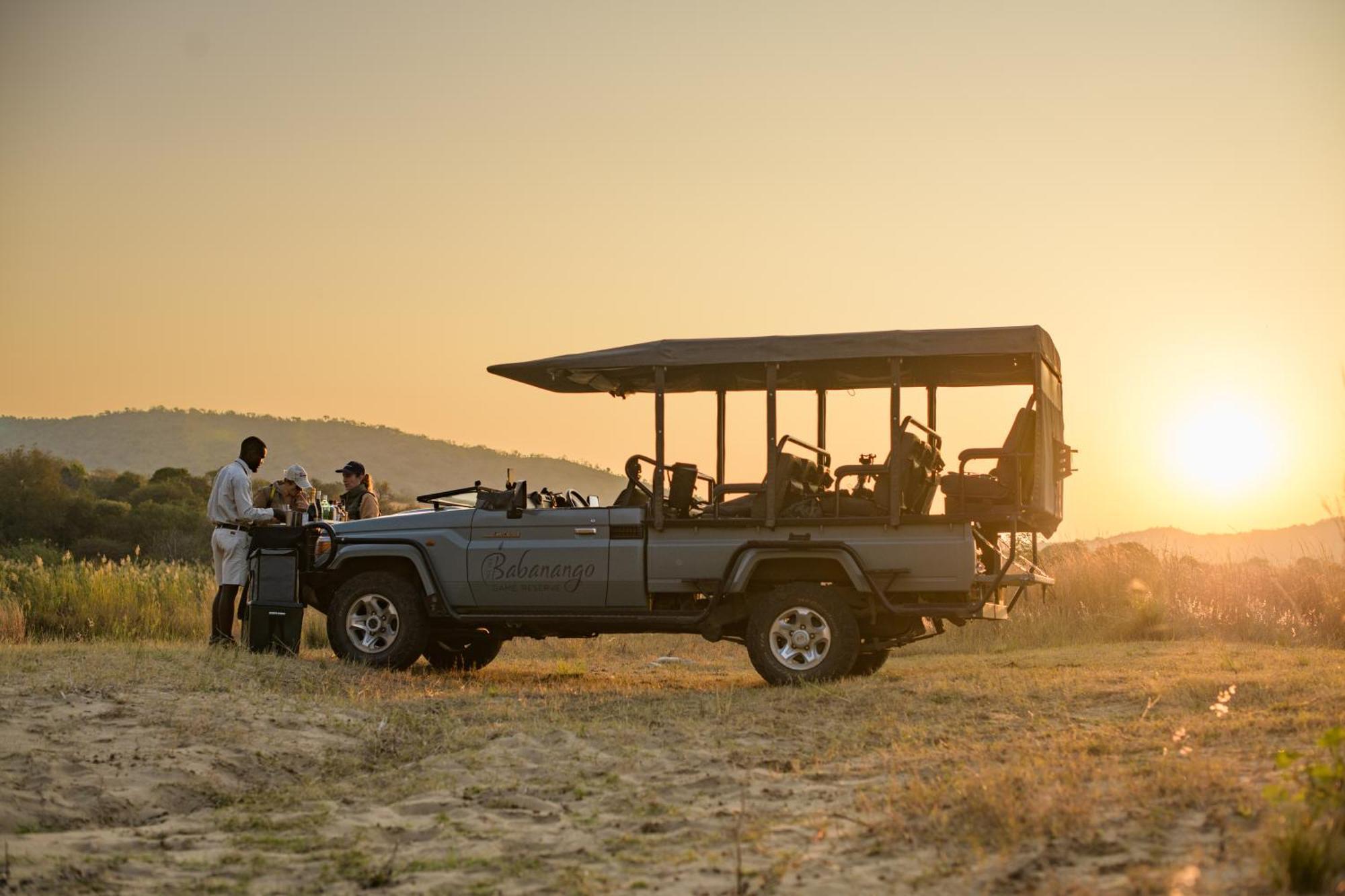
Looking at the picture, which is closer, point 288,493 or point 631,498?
point 631,498

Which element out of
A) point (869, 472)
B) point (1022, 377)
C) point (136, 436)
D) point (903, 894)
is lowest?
point (903, 894)

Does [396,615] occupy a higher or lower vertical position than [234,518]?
lower

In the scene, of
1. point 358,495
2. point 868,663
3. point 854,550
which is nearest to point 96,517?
point 358,495

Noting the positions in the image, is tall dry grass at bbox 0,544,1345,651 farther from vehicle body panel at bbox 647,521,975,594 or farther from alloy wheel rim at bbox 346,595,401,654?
vehicle body panel at bbox 647,521,975,594

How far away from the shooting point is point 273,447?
332 feet

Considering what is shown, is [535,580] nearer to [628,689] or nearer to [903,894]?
[628,689]

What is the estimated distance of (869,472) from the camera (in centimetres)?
1161

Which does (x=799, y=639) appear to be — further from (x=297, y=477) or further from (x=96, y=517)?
(x=96, y=517)

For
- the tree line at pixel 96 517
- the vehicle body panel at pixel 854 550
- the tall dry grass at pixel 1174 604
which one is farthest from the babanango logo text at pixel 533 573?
the tree line at pixel 96 517

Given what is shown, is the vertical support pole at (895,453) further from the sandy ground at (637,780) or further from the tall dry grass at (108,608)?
the tall dry grass at (108,608)

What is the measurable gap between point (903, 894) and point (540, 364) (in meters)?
7.85

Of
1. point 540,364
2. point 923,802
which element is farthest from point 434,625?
point 923,802

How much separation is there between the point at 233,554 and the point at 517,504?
2.85 meters

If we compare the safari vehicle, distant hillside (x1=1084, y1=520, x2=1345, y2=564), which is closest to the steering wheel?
the safari vehicle
